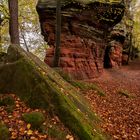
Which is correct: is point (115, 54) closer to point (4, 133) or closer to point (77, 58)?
point (77, 58)

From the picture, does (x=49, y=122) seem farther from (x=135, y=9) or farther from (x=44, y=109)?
(x=135, y=9)

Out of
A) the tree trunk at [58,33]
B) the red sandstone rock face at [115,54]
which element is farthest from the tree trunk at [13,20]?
the red sandstone rock face at [115,54]

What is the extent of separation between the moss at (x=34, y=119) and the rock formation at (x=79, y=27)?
37.6 feet

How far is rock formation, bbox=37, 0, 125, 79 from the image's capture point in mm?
17703

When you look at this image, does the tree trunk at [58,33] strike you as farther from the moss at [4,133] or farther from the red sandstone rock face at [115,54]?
the red sandstone rock face at [115,54]

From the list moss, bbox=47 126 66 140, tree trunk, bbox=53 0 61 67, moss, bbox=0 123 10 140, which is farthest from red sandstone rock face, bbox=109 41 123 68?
moss, bbox=0 123 10 140

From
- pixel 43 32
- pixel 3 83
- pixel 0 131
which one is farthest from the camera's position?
pixel 43 32

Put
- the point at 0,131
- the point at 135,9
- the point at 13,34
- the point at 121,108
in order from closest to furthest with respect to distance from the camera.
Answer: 1. the point at 0,131
2. the point at 121,108
3. the point at 13,34
4. the point at 135,9

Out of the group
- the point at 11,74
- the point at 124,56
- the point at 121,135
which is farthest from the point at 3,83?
the point at 124,56

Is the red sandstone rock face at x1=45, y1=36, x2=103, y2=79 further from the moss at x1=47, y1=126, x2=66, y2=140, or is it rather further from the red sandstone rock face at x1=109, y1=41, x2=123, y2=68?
the moss at x1=47, y1=126, x2=66, y2=140

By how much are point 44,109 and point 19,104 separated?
2.25 ft

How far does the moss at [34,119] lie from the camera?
5496mm

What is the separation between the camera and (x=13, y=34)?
1255 cm

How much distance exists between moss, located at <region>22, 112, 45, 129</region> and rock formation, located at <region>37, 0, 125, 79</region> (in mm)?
11461
